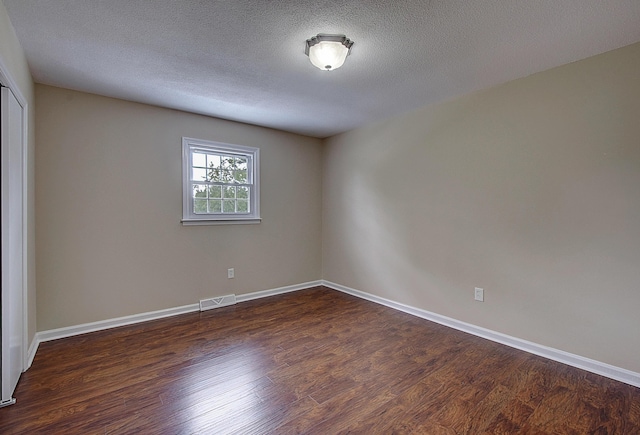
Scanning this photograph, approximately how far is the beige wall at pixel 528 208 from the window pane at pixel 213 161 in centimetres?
208

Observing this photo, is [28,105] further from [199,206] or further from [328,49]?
[328,49]

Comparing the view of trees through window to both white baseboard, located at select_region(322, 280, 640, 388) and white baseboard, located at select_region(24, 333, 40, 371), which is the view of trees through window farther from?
white baseboard, located at select_region(322, 280, 640, 388)

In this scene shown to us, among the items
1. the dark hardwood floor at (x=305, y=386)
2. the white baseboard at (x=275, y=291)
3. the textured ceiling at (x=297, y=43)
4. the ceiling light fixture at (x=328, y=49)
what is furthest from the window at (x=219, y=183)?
the ceiling light fixture at (x=328, y=49)

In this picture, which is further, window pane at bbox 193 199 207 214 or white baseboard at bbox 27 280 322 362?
window pane at bbox 193 199 207 214

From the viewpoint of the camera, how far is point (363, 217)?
4.13m

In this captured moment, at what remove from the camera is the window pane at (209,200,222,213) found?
3778 mm

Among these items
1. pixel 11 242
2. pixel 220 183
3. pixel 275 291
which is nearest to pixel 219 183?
pixel 220 183

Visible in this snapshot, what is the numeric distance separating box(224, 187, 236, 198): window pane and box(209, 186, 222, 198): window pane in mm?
82

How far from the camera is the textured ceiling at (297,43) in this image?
1702mm

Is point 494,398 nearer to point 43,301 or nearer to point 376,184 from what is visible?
point 376,184

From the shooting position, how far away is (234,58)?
2.26 m

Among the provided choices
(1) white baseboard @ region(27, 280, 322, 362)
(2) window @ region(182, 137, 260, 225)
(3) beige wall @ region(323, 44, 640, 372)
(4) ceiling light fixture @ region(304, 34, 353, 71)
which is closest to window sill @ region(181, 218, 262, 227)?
(2) window @ region(182, 137, 260, 225)

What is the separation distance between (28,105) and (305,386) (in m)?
3.07

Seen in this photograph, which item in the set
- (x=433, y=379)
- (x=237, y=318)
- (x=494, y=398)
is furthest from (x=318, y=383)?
(x=237, y=318)
